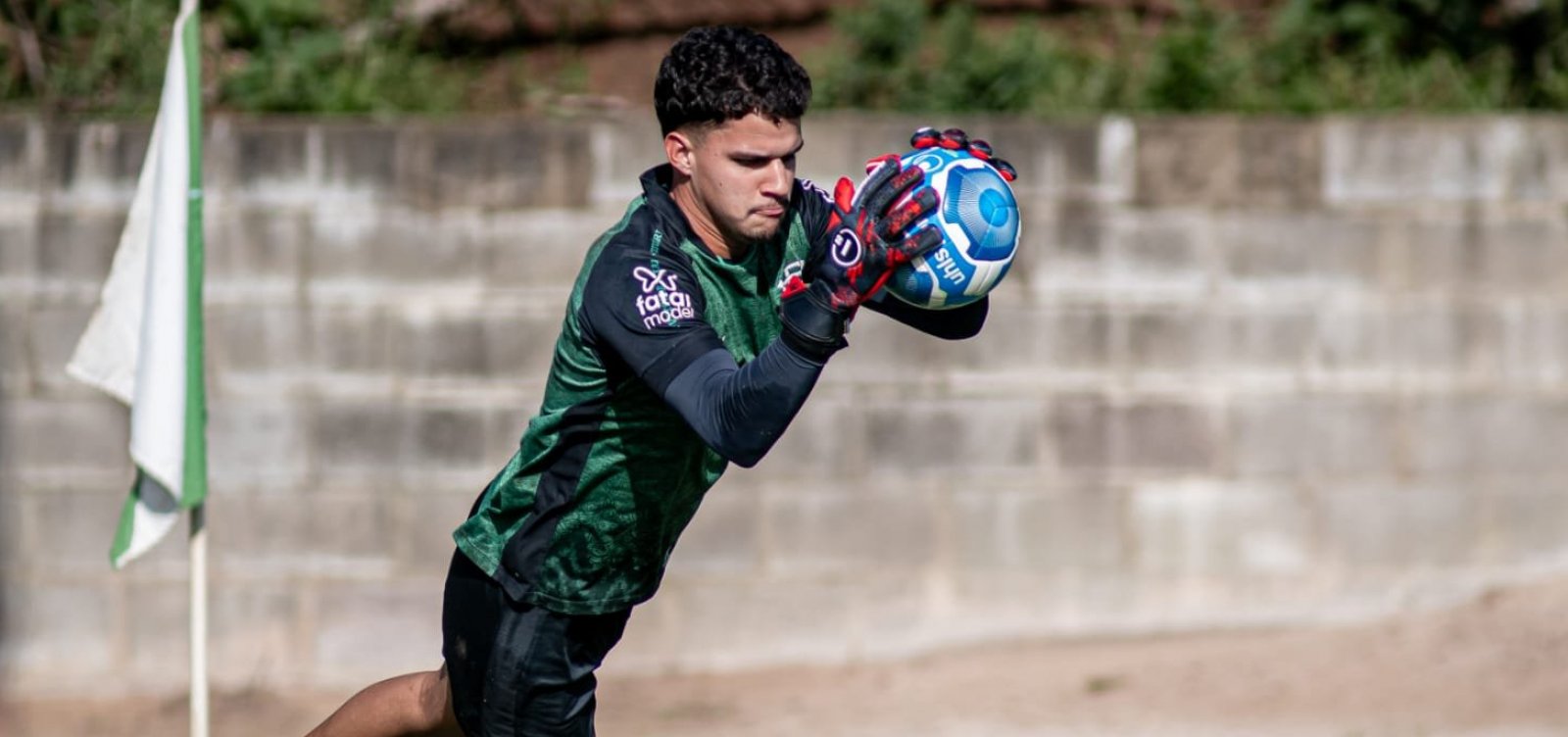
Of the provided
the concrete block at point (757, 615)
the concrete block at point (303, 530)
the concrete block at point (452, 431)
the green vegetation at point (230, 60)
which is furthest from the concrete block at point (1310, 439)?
the green vegetation at point (230, 60)

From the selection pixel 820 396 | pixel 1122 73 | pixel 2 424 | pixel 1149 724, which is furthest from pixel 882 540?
pixel 2 424

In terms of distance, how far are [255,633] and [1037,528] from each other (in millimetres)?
2902

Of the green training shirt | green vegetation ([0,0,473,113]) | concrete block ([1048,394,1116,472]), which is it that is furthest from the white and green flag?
concrete block ([1048,394,1116,472])

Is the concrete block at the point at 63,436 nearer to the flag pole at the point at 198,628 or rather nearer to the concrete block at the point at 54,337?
the concrete block at the point at 54,337

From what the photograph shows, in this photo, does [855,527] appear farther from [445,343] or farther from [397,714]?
[397,714]

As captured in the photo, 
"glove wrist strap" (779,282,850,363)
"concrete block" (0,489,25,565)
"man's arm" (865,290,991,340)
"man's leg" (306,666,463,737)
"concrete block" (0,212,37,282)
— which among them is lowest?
"concrete block" (0,489,25,565)

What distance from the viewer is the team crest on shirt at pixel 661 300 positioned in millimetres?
3121

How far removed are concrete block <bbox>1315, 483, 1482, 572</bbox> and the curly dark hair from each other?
3.89 meters

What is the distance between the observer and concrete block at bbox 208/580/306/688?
6539mm

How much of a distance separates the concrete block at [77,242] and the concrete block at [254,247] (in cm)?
37

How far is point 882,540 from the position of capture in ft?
21.2

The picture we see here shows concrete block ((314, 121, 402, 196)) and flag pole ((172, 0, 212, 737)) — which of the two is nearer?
flag pole ((172, 0, 212, 737))

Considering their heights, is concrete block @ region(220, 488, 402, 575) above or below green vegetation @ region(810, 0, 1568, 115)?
below

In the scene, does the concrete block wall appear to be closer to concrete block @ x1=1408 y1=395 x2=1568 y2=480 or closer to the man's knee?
concrete block @ x1=1408 y1=395 x2=1568 y2=480
